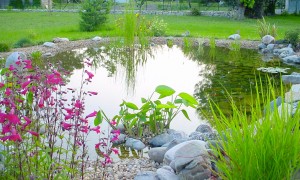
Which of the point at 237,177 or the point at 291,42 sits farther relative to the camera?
the point at 291,42

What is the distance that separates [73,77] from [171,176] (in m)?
6.45

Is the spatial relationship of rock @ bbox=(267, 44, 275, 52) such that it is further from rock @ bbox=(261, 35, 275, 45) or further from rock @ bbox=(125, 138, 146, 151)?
rock @ bbox=(125, 138, 146, 151)

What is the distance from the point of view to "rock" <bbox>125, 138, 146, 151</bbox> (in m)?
5.92

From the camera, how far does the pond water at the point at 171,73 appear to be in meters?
8.27

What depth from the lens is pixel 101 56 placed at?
13.4 metres

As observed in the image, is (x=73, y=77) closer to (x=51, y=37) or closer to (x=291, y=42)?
(x=51, y=37)

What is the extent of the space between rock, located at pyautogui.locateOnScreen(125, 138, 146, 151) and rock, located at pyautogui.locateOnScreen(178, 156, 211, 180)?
1.71 meters

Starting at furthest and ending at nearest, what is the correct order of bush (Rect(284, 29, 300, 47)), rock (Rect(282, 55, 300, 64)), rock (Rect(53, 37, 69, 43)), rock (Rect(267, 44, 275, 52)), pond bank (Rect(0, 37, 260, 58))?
rock (Rect(53, 37, 69, 43))
bush (Rect(284, 29, 300, 47))
rock (Rect(267, 44, 275, 52))
pond bank (Rect(0, 37, 260, 58))
rock (Rect(282, 55, 300, 64))

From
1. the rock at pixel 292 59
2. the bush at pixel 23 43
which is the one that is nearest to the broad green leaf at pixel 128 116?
the rock at pixel 292 59

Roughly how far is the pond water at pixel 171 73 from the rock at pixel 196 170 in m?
2.48

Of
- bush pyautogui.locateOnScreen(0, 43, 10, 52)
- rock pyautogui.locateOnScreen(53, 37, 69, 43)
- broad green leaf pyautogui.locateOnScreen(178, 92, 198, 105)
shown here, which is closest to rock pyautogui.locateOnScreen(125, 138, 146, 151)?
broad green leaf pyautogui.locateOnScreen(178, 92, 198, 105)

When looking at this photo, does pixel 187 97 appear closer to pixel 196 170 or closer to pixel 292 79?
pixel 196 170

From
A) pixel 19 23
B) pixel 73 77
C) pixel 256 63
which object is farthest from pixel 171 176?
pixel 19 23

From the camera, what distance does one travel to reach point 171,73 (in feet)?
36.3
